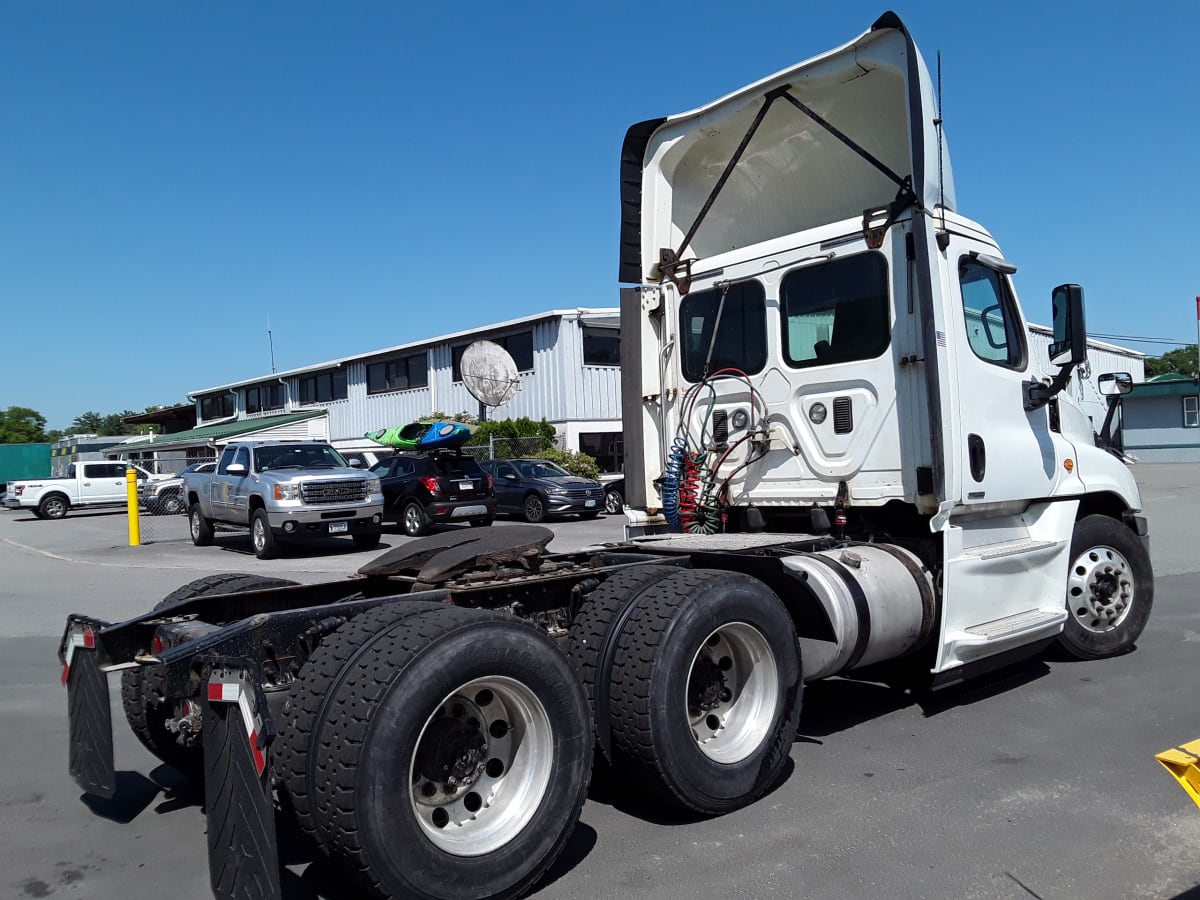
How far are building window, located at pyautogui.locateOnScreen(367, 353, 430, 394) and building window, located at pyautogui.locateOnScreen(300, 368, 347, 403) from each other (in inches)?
90.1

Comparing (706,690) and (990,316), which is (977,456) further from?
(706,690)

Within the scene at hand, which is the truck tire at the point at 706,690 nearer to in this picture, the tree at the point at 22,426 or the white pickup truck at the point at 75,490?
the white pickup truck at the point at 75,490

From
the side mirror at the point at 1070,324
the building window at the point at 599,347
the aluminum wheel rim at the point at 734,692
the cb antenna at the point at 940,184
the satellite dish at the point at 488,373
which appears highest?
the building window at the point at 599,347

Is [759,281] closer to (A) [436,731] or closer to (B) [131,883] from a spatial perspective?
(A) [436,731]

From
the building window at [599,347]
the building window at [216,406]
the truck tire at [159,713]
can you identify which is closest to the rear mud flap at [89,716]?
the truck tire at [159,713]

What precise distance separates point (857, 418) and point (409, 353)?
3166 centimetres

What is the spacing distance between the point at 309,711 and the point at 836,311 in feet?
13.3

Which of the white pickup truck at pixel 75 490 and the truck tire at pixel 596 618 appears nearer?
the truck tire at pixel 596 618

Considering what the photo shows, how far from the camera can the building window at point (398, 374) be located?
35562 mm

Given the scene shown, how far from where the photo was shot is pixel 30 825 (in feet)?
13.9

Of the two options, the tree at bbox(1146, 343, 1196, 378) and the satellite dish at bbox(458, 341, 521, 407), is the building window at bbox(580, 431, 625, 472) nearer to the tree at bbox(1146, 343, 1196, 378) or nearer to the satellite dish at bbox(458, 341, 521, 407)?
the satellite dish at bbox(458, 341, 521, 407)

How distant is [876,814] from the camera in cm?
414

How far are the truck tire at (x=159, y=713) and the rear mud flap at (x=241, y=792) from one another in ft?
4.45

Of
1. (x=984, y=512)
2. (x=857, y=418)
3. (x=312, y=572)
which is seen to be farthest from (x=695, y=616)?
(x=312, y=572)
